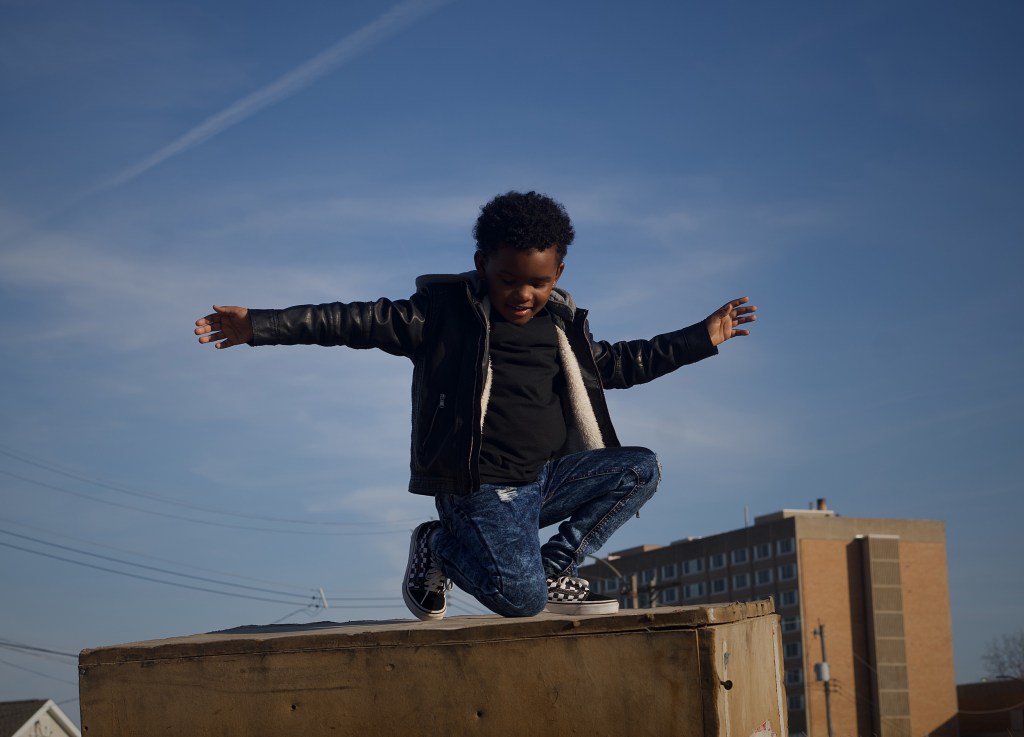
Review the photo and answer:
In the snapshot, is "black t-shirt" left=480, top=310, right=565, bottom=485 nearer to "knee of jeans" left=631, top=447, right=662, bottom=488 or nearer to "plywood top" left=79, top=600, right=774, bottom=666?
"knee of jeans" left=631, top=447, right=662, bottom=488

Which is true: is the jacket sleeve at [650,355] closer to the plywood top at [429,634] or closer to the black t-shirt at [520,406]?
the black t-shirt at [520,406]

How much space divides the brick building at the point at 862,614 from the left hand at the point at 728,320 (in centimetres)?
8302

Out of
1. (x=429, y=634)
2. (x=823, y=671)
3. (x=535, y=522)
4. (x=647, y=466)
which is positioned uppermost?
(x=647, y=466)

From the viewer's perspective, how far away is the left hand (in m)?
6.22

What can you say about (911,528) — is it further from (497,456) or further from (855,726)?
(497,456)

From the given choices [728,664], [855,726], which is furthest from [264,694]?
[855,726]

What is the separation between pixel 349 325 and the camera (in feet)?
17.3

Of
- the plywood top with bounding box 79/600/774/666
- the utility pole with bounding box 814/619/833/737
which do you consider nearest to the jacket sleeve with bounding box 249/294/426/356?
the plywood top with bounding box 79/600/774/666

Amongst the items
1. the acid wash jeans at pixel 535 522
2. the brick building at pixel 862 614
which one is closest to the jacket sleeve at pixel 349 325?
the acid wash jeans at pixel 535 522

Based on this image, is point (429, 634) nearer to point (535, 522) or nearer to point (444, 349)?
point (535, 522)

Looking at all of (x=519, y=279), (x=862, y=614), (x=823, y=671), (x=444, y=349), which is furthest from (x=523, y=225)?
(x=862, y=614)

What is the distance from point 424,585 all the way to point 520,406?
3.18ft

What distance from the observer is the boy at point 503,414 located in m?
5.09

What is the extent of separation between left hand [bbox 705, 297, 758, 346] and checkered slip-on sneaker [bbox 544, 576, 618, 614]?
1658 millimetres
